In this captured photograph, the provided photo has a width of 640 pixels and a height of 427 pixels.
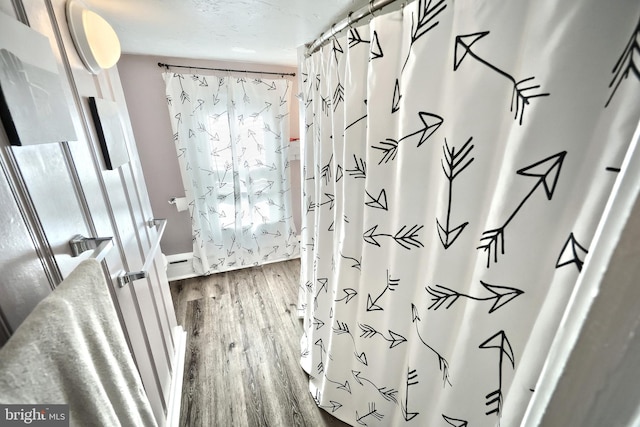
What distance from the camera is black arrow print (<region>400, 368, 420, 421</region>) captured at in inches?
30.6

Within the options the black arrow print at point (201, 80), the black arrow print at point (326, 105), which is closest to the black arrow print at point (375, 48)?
the black arrow print at point (326, 105)

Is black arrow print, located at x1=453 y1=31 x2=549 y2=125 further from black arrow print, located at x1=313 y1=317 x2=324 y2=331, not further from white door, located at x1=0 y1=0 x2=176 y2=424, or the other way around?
black arrow print, located at x1=313 y1=317 x2=324 y2=331

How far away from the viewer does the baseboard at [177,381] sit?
1.17 meters

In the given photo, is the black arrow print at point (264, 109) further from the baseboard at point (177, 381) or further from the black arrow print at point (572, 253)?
the black arrow print at point (572, 253)

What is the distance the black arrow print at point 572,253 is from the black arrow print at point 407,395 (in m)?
0.56

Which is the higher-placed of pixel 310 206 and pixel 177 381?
pixel 310 206

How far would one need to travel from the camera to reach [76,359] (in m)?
0.39

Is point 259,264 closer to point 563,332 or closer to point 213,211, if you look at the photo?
point 213,211

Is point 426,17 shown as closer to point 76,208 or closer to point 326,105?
point 326,105

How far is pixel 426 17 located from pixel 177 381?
193cm

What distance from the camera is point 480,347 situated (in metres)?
0.57

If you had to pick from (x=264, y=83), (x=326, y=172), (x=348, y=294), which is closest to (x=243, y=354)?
(x=348, y=294)

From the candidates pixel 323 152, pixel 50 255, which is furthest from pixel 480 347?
pixel 50 255

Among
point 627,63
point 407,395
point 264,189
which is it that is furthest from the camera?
point 264,189
